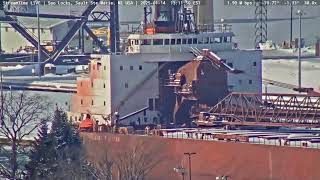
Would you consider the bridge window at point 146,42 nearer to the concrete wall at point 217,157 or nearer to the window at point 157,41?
the window at point 157,41

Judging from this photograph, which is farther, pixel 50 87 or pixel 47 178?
pixel 50 87

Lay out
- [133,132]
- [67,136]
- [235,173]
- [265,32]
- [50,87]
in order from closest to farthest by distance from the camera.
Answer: [67,136] < [235,173] < [133,132] < [50,87] < [265,32]

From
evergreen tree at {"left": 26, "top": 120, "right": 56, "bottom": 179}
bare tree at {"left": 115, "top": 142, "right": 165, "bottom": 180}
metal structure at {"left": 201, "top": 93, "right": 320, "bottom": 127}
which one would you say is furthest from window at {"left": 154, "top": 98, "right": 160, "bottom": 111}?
evergreen tree at {"left": 26, "top": 120, "right": 56, "bottom": 179}

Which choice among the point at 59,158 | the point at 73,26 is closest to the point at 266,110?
the point at 59,158

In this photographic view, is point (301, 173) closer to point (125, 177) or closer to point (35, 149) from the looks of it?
point (125, 177)

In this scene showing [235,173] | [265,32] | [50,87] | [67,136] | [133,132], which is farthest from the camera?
[265,32]

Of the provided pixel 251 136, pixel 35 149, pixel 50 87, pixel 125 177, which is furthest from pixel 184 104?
pixel 50 87
